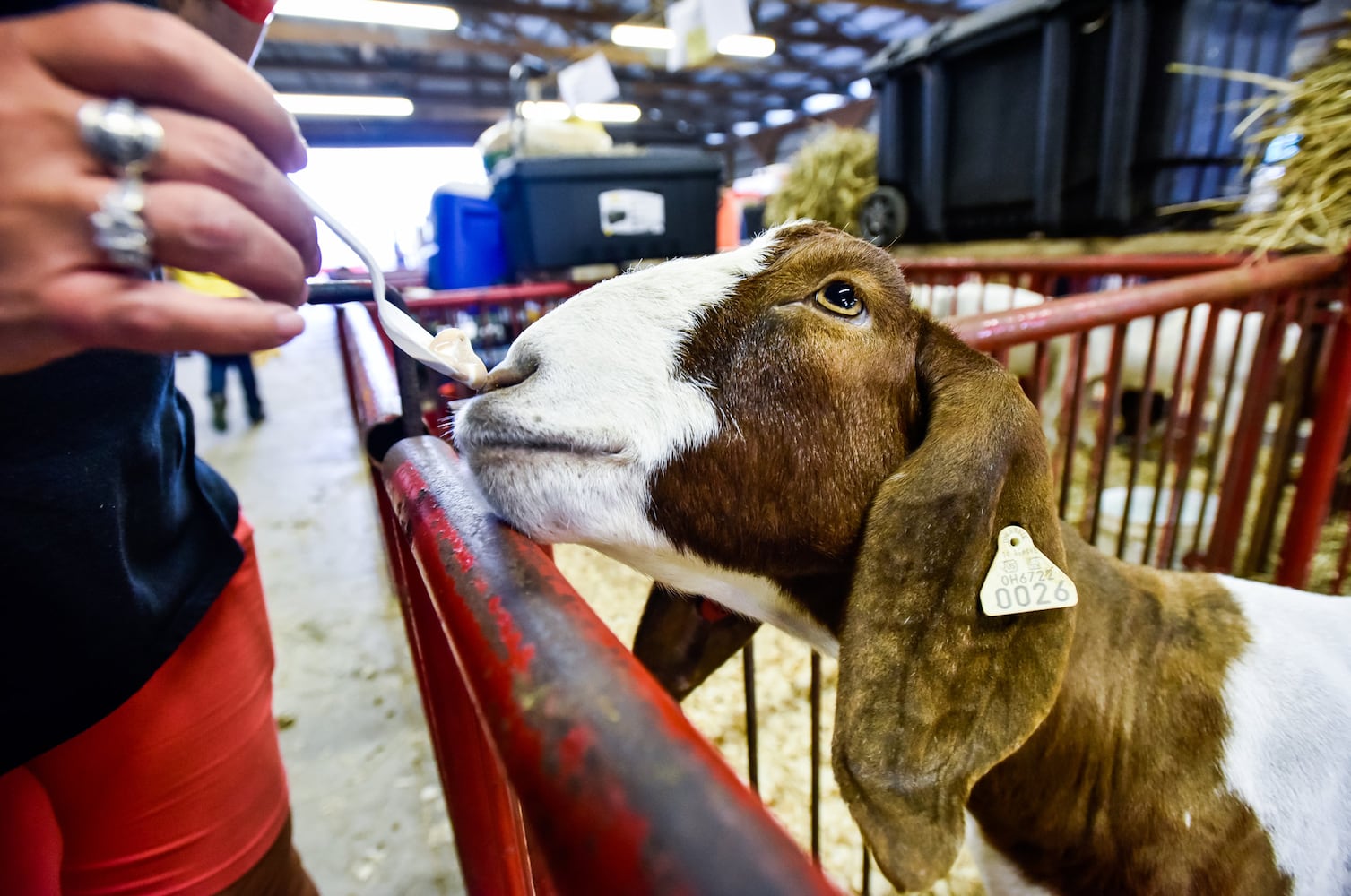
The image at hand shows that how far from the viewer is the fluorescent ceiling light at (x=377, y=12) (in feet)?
33.0

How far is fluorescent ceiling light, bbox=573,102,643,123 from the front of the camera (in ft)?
63.5

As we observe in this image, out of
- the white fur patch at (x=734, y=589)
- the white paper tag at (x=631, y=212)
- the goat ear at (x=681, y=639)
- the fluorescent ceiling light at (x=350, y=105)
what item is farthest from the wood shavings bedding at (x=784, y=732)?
the fluorescent ceiling light at (x=350, y=105)

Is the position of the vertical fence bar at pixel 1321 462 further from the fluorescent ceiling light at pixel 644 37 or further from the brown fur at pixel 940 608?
the fluorescent ceiling light at pixel 644 37

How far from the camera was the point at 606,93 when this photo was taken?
4965 millimetres

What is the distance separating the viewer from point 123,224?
0.36m

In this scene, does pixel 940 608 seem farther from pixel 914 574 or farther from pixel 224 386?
pixel 224 386

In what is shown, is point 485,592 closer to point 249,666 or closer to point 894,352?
point 894,352

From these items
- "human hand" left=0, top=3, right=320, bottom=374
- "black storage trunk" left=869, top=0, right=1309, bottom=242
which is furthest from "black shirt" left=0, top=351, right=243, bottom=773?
"black storage trunk" left=869, top=0, right=1309, bottom=242

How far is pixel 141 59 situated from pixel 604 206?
447cm

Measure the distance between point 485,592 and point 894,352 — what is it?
845mm

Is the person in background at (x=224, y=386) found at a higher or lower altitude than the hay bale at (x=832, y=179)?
lower

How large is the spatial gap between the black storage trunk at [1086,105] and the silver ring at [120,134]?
4.71 m

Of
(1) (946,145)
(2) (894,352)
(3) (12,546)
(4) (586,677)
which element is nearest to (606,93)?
(1) (946,145)

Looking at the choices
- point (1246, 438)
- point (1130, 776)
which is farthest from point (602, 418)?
point (1246, 438)
